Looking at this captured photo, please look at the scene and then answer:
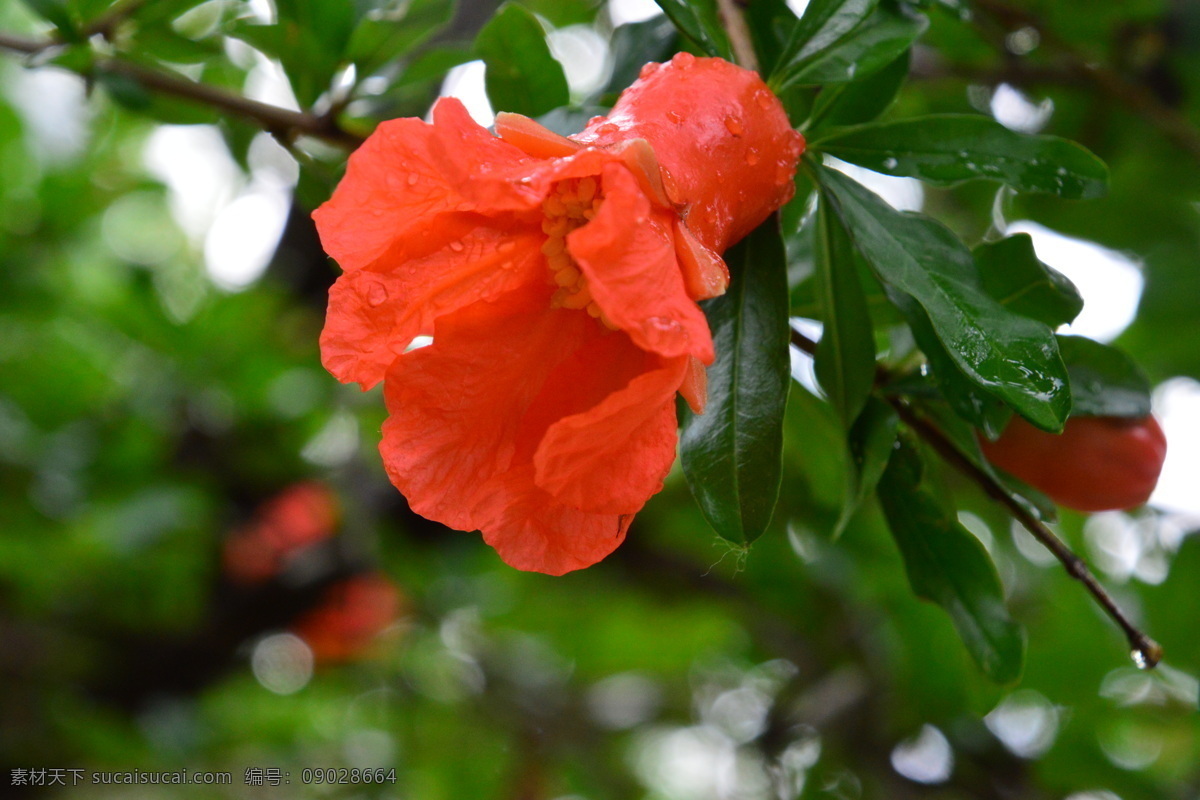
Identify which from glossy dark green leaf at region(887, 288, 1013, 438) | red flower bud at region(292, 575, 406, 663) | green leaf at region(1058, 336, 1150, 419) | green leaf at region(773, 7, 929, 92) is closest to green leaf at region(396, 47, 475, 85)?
green leaf at region(773, 7, 929, 92)

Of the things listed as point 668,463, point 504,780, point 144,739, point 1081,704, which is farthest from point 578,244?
point 504,780

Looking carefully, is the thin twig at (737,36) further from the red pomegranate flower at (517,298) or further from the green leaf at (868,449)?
the green leaf at (868,449)

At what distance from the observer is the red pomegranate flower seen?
624 millimetres

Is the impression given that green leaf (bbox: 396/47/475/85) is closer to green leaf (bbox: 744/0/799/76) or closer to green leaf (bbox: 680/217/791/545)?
green leaf (bbox: 744/0/799/76)

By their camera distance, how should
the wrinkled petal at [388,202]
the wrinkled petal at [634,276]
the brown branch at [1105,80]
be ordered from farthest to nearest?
the brown branch at [1105,80] < the wrinkled petal at [388,202] < the wrinkled petal at [634,276]

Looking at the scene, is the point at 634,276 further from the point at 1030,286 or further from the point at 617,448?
the point at 1030,286

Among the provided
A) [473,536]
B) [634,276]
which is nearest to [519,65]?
[634,276]

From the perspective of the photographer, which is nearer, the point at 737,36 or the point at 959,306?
the point at 959,306

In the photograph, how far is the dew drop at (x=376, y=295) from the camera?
677 millimetres

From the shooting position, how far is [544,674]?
3492mm

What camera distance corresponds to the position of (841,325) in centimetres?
88

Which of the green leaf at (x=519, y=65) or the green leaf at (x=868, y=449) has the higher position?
the green leaf at (x=519, y=65)

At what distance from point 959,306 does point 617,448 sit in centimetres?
31

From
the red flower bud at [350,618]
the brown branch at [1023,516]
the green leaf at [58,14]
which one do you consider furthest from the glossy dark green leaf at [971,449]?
the red flower bud at [350,618]
